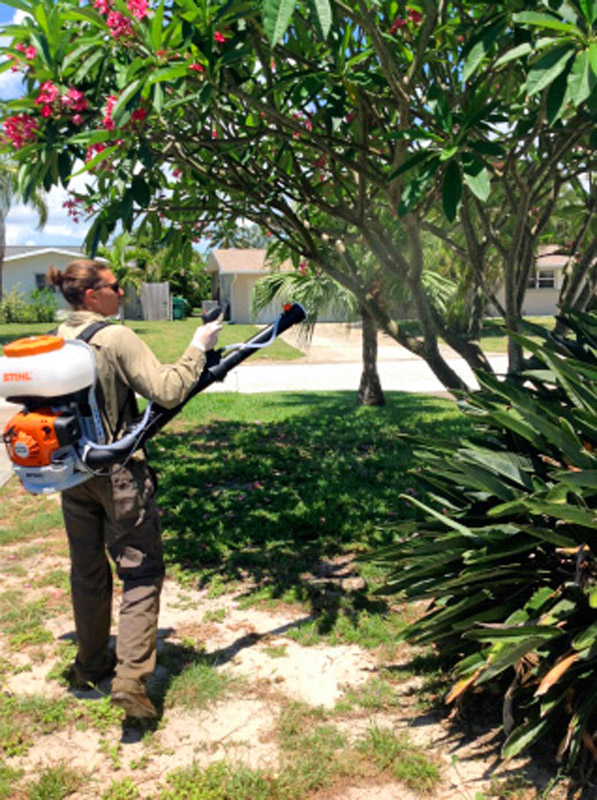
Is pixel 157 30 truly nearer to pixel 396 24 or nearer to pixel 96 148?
pixel 96 148

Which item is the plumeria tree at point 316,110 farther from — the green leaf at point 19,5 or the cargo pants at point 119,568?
the cargo pants at point 119,568

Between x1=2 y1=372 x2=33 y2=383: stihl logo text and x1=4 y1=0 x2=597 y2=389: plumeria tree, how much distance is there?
3.45ft

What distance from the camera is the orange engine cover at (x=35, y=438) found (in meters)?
2.95

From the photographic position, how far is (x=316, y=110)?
15.7 ft

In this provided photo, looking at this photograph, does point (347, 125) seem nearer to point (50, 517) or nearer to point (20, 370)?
point (20, 370)

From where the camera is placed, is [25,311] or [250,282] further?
[250,282]

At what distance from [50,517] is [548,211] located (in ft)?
14.0

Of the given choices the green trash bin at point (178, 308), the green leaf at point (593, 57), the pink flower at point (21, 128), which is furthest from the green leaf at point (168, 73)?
the green trash bin at point (178, 308)

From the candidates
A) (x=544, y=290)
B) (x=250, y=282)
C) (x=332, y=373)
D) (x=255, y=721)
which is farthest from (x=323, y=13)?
(x=544, y=290)

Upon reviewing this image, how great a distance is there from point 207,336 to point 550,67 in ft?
5.35

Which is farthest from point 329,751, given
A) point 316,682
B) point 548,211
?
point 548,211

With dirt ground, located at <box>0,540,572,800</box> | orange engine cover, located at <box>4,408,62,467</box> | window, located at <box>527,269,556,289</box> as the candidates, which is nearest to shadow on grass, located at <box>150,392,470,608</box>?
dirt ground, located at <box>0,540,572,800</box>

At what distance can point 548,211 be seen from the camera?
480 centimetres

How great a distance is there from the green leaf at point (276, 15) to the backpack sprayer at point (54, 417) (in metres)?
1.36
